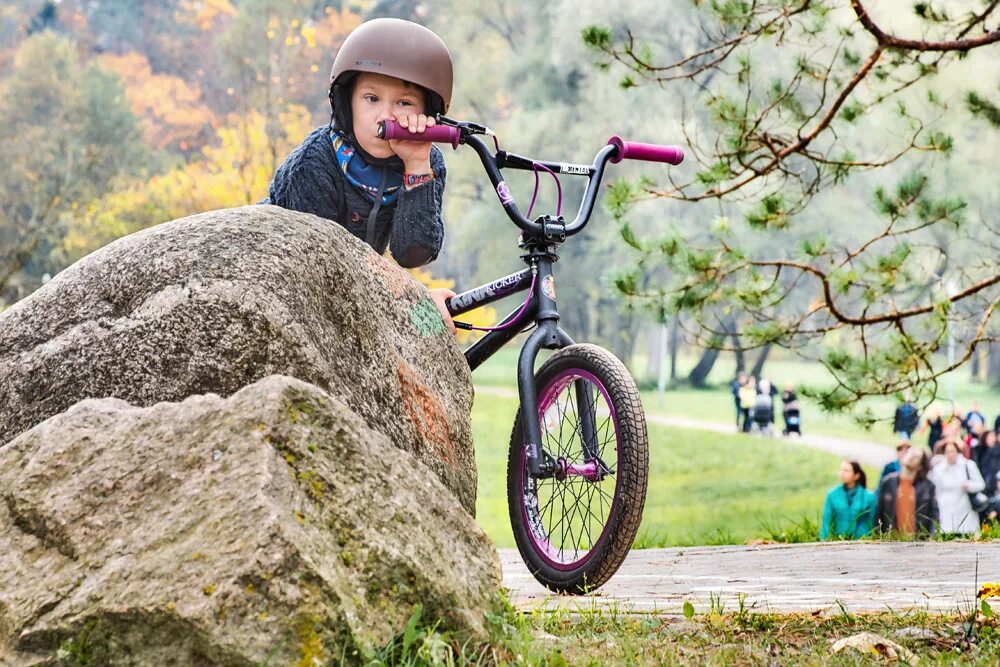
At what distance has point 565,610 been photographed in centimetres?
345

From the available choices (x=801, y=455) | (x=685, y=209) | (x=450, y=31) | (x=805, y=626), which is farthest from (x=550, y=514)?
(x=450, y=31)

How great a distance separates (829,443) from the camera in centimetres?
2738

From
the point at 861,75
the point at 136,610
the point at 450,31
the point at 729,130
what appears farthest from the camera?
the point at 450,31

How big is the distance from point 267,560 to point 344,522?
279 millimetres

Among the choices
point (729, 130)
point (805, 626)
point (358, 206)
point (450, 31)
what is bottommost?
point (805, 626)

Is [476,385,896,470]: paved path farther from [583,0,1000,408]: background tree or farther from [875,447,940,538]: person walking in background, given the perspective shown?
[583,0,1000,408]: background tree

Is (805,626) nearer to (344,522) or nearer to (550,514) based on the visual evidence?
(550,514)

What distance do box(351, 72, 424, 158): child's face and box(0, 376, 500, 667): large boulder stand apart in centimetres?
177

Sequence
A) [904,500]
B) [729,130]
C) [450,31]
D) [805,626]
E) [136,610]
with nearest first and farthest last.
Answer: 1. [136,610]
2. [805,626]
3. [729,130]
4. [904,500]
5. [450,31]

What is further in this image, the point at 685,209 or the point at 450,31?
the point at 450,31

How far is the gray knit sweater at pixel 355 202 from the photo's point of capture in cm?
430

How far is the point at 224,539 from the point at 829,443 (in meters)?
26.6

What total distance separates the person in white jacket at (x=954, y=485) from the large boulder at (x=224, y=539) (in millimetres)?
7693

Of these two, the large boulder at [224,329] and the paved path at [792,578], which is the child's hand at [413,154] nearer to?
the large boulder at [224,329]
